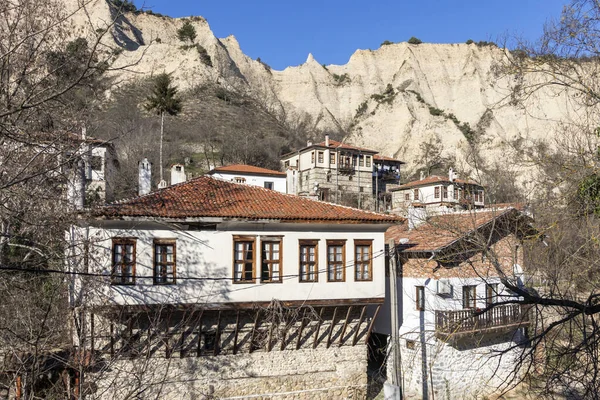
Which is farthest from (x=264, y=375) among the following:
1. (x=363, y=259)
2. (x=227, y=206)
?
(x=227, y=206)

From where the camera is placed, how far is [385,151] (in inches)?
2467

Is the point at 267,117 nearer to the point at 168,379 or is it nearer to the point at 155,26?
the point at 155,26

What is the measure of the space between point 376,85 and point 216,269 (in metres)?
68.0

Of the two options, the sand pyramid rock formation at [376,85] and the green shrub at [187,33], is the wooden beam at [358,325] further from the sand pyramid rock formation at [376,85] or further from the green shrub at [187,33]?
the green shrub at [187,33]

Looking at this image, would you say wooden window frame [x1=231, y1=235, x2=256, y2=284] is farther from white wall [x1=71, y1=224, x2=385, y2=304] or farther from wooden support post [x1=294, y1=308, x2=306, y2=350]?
wooden support post [x1=294, y1=308, x2=306, y2=350]

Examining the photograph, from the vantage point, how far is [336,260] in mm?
13898

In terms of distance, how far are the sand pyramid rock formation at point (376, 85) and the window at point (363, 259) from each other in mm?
47416

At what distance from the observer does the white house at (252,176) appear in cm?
3456

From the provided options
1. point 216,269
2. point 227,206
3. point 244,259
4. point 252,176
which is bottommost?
point 216,269

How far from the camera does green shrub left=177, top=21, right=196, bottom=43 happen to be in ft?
233

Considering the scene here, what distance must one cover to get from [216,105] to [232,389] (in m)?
42.7

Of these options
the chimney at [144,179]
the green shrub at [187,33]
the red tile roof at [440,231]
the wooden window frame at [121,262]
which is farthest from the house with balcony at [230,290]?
the green shrub at [187,33]

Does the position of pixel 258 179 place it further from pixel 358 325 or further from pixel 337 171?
pixel 358 325

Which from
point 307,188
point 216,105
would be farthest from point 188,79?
point 307,188
